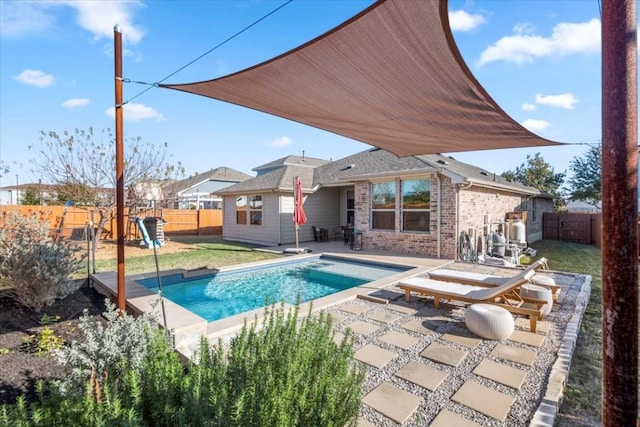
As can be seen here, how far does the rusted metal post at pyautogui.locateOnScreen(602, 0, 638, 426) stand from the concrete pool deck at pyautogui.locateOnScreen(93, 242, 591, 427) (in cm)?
131

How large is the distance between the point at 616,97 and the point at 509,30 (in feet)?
A: 16.7

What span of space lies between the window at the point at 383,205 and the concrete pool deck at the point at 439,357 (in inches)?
274

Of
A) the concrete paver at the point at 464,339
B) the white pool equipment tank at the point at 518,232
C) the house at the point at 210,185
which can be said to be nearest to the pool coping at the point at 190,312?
the concrete paver at the point at 464,339

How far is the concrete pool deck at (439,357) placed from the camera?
3.05 m

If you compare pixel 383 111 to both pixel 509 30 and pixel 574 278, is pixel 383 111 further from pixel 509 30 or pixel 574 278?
pixel 574 278

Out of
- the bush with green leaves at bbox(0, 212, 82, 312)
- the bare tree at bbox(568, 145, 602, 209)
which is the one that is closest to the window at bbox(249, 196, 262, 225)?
the bush with green leaves at bbox(0, 212, 82, 312)

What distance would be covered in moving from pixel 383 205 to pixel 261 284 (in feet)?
21.7

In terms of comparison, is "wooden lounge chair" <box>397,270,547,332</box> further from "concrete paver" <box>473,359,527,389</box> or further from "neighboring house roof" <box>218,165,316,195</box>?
"neighboring house roof" <box>218,165,316,195</box>

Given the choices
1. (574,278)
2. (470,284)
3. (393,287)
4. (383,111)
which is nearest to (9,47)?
(383,111)

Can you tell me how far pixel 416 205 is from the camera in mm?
12688

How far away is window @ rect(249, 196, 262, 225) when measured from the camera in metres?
17.8

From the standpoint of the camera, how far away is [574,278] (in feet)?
27.9

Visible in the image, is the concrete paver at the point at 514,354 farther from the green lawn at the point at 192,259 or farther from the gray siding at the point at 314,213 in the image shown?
the gray siding at the point at 314,213

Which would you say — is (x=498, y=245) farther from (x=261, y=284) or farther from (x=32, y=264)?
(x=32, y=264)
